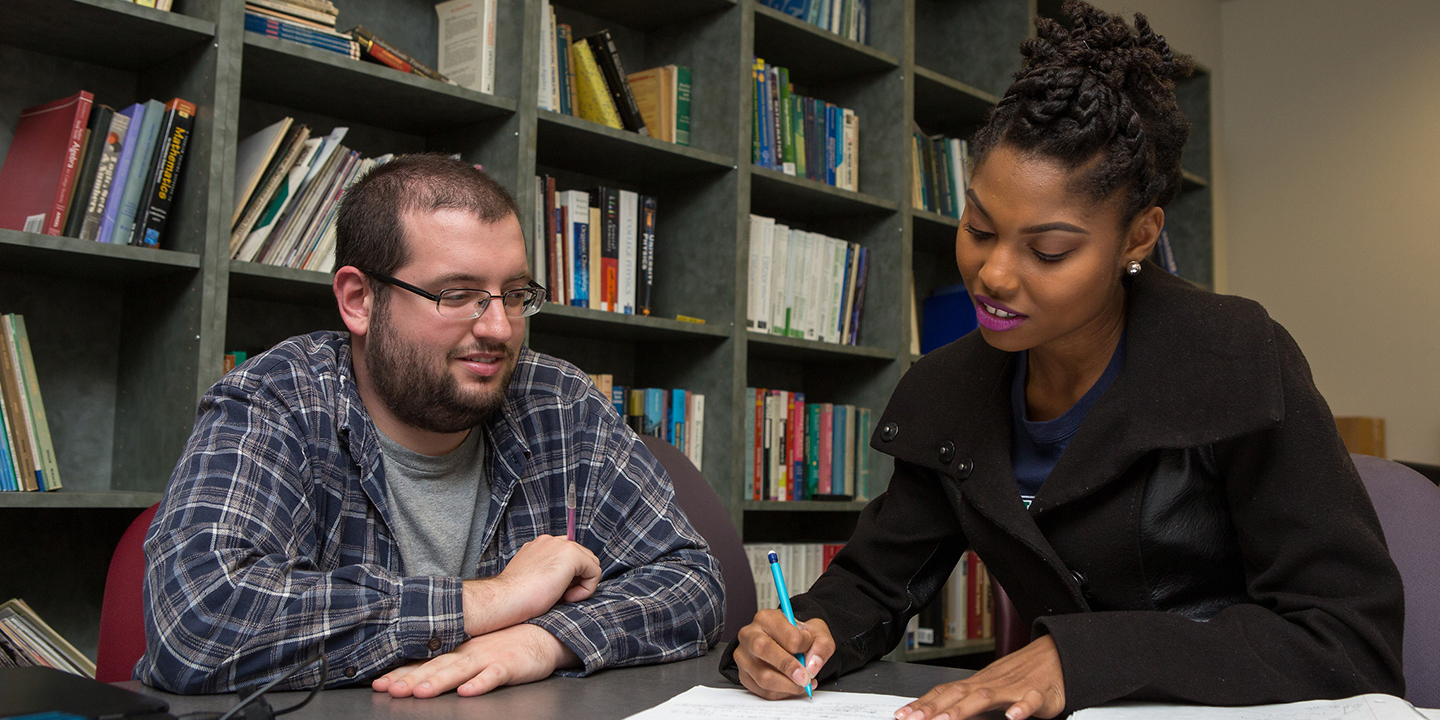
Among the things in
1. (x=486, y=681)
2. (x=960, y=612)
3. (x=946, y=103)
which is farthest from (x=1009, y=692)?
(x=946, y=103)

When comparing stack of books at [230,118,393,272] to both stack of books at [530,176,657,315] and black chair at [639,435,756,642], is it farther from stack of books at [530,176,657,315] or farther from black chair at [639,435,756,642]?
black chair at [639,435,756,642]

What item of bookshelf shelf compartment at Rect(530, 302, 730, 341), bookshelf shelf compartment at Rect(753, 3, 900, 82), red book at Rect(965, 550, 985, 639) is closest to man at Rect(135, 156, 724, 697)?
bookshelf shelf compartment at Rect(530, 302, 730, 341)

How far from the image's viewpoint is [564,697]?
3.24ft

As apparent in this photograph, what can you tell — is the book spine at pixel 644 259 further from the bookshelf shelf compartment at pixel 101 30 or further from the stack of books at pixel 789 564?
the bookshelf shelf compartment at pixel 101 30

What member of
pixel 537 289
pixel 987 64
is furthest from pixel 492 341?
pixel 987 64

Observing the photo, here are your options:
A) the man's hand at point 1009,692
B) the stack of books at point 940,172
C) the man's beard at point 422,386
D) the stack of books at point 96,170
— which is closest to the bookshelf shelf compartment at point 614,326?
the stack of books at point 96,170

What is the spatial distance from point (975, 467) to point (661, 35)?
1908mm

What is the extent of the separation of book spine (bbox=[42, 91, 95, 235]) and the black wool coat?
1.36m

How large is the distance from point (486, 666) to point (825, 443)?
1.96 metres

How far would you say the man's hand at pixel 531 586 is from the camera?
1118 millimetres

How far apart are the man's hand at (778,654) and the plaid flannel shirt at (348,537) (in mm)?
185

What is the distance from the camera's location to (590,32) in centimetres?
279

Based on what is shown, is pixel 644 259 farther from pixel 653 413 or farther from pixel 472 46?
pixel 472 46

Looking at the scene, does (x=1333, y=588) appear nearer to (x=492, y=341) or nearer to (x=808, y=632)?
(x=808, y=632)
